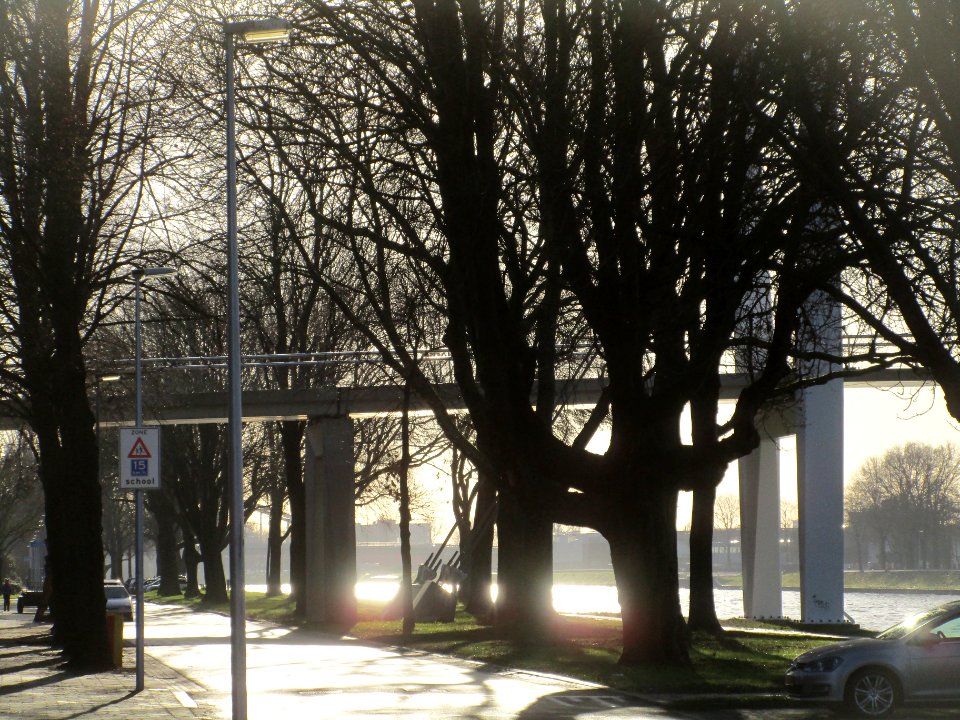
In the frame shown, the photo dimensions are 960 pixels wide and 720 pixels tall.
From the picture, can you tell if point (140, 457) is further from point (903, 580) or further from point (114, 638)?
point (903, 580)

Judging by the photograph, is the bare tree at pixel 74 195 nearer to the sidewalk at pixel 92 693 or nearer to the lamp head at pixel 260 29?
the sidewalk at pixel 92 693

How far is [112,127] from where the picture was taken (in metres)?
22.5

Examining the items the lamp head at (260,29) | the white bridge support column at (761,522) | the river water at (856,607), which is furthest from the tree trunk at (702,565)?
the lamp head at (260,29)

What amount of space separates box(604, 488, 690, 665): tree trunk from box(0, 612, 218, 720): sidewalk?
6296mm

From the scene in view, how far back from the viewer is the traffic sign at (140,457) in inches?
786

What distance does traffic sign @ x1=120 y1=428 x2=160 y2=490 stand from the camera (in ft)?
65.5

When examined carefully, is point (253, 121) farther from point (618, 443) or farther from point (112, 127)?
point (618, 443)

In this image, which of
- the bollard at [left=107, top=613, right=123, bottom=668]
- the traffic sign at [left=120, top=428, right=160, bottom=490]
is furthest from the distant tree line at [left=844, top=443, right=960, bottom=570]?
the traffic sign at [left=120, top=428, right=160, bottom=490]

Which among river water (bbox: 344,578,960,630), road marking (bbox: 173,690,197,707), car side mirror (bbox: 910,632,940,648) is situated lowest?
river water (bbox: 344,578,960,630)

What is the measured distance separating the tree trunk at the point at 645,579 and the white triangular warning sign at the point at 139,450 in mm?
6824

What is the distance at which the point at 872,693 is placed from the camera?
16.3 meters

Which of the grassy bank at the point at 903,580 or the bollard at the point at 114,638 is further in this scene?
the grassy bank at the point at 903,580

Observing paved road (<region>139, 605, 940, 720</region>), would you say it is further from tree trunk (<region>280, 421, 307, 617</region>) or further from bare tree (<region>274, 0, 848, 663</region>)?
tree trunk (<region>280, 421, 307, 617</region>)

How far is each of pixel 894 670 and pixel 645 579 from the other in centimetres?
493
